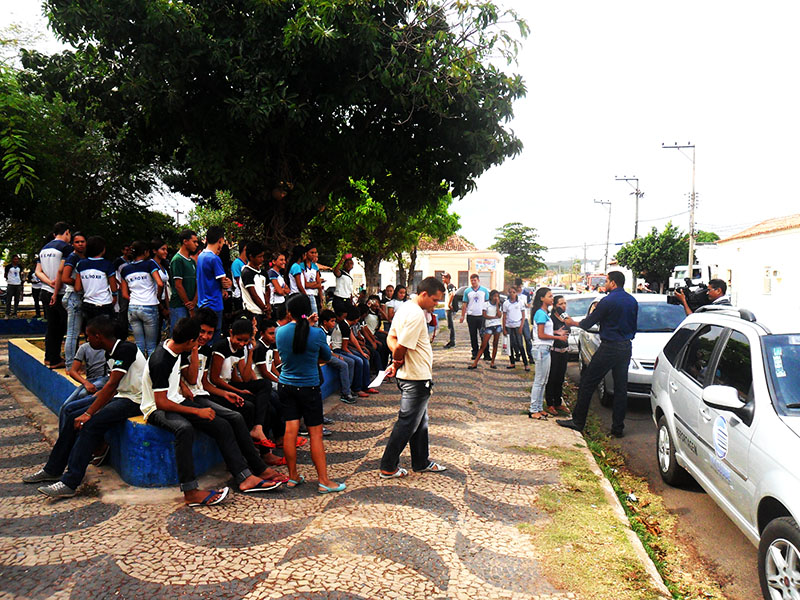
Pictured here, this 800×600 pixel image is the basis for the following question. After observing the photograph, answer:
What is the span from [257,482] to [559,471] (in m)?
Result: 2.83

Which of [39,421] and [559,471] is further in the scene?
[39,421]

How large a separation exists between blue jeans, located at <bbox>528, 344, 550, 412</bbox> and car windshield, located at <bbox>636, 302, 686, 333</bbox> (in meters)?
2.27

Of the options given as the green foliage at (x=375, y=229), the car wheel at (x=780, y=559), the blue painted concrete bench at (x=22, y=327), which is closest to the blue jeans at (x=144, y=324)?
the car wheel at (x=780, y=559)

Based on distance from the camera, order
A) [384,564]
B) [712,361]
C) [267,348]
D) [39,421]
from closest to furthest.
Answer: [384,564] < [712,361] < [267,348] < [39,421]

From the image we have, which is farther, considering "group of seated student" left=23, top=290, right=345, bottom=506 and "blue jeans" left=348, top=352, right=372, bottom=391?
"blue jeans" left=348, top=352, right=372, bottom=391

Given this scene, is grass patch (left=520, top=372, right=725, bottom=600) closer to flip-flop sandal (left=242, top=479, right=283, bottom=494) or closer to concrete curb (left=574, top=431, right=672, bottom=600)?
concrete curb (left=574, top=431, right=672, bottom=600)

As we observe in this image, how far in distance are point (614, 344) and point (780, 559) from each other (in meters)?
3.80

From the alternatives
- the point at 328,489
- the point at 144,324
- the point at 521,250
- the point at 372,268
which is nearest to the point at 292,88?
the point at 144,324

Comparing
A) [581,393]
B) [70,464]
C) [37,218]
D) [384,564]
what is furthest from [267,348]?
[37,218]

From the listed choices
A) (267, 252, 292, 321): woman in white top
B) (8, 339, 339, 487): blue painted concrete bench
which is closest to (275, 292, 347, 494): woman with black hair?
(8, 339, 339, 487): blue painted concrete bench

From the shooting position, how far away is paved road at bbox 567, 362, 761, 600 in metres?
3.53

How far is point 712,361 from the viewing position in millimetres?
4277

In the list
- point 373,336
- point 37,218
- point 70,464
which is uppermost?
point 37,218

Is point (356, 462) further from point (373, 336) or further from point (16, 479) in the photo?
point (373, 336)
